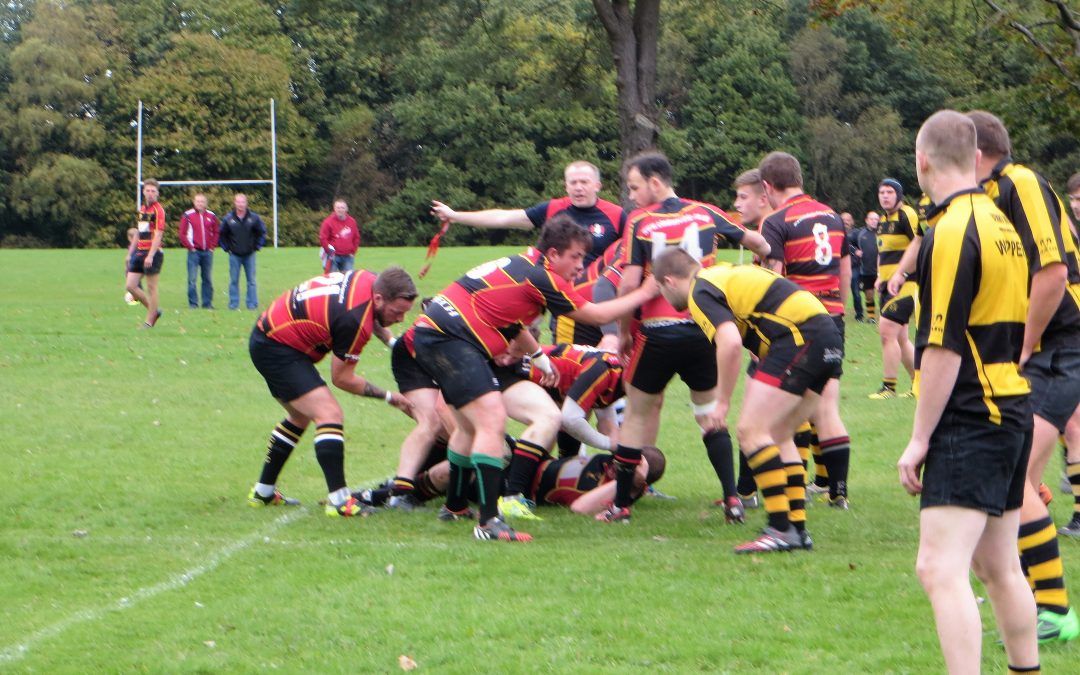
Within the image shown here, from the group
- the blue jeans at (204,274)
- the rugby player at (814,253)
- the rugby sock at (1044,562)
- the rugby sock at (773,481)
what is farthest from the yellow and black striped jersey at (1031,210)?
the blue jeans at (204,274)

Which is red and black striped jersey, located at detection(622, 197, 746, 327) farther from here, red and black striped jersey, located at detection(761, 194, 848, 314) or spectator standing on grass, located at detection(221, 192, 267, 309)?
spectator standing on grass, located at detection(221, 192, 267, 309)

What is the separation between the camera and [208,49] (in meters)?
58.0

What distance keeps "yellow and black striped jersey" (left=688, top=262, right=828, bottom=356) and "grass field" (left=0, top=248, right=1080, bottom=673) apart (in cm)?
123

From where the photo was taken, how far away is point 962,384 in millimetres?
4117

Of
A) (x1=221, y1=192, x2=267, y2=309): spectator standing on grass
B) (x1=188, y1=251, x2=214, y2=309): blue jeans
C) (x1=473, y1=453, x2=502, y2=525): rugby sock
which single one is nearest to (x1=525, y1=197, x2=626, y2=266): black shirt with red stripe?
(x1=473, y1=453, x2=502, y2=525): rugby sock

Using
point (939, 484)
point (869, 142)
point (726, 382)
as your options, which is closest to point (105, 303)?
point (726, 382)

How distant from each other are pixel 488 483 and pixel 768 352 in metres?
1.77

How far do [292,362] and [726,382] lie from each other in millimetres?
2859

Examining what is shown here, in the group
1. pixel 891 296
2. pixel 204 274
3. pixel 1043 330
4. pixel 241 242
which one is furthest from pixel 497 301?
pixel 204 274

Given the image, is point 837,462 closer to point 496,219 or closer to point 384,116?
point 496,219

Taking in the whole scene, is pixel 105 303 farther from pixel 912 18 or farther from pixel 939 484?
pixel 939 484

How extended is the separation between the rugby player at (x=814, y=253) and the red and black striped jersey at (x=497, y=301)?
171cm

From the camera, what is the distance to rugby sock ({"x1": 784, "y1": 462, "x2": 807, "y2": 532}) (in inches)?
277

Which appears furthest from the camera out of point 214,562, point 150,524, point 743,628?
point 150,524
